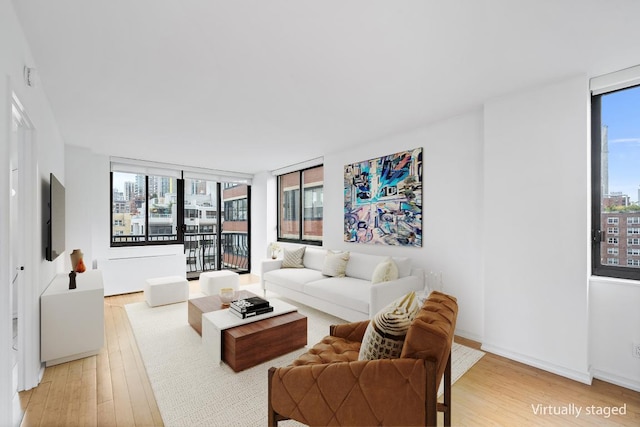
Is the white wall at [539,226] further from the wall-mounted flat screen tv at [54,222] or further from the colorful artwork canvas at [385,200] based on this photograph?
the wall-mounted flat screen tv at [54,222]

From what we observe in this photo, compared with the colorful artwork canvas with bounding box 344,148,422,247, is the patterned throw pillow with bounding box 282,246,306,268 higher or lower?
lower

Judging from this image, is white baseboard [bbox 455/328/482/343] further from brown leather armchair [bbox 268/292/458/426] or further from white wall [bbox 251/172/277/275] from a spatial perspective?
white wall [bbox 251/172/277/275]

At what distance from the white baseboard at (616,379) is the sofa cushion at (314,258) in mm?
3291

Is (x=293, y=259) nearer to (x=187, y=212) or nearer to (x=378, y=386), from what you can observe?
(x=187, y=212)

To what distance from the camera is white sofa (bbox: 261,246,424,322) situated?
10.5ft

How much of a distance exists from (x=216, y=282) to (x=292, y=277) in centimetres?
133

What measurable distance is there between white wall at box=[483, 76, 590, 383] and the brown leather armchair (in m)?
1.59

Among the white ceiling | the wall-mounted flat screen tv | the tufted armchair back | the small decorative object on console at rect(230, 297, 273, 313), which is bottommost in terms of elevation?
the small decorative object on console at rect(230, 297, 273, 313)

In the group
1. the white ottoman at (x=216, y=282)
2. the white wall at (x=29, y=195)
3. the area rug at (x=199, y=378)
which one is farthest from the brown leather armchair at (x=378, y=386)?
the white ottoman at (x=216, y=282)

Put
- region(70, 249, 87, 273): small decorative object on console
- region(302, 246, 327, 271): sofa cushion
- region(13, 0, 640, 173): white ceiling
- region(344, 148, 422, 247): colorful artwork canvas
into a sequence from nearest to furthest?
region(13, 0, 640, 173): white ceiling < region(70, 249, 87, 273): small decorative object on console < region(344, 148, 422, 247): colorful artwork canvas < region(302, 246, 327, 271): sofa cushion

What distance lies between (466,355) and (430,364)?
2.06 meters

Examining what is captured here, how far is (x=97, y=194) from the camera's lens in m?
5.17

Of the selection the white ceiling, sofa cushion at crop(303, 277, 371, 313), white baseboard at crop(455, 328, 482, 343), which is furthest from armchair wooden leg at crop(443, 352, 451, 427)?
the white ceiling

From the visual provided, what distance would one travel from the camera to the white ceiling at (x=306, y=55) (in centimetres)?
172
